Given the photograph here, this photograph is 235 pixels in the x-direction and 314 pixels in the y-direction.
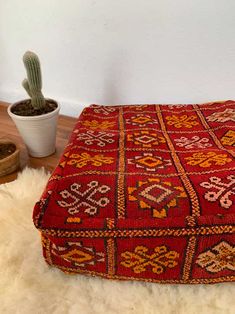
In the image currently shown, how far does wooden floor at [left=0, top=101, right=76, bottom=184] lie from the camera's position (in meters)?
1.24

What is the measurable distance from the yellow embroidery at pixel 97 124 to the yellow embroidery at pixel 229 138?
38cm

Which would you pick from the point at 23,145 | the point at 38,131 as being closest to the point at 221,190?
the point at 38,131

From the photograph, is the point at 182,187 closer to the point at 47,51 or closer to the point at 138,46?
the point at 138,46

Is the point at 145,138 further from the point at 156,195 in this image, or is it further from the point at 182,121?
the point at 156,195

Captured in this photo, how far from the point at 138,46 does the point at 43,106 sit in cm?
50

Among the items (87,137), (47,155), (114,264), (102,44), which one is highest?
(102,44)

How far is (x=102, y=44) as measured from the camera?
139cm

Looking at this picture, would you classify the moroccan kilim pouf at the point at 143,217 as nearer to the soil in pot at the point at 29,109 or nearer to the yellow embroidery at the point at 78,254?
the yellow embroidery at the point at 78,254

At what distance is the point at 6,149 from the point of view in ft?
4.02

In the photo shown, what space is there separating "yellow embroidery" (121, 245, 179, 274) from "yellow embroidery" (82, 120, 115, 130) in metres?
0.51

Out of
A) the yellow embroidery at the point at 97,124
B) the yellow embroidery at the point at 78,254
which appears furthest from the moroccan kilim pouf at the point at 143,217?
the yellow embroidery at the point at 97,124

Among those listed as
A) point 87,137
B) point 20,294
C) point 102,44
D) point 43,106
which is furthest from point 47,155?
point 20,294

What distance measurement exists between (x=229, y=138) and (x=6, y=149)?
866 mm

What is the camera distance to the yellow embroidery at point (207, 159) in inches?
31.1
